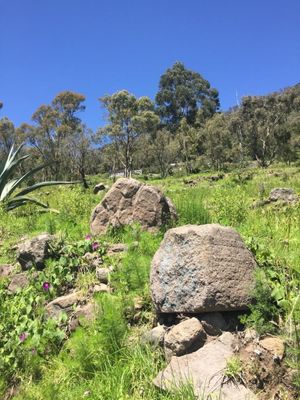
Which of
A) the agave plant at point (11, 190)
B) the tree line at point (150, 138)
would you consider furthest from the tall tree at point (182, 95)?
the agave plant at point (11, 190)

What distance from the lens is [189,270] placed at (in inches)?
136

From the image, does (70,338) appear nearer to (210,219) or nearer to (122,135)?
(210,219)

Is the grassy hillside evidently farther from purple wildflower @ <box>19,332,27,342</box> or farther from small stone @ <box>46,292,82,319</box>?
small stone @ <box>46,292,82,319</box>

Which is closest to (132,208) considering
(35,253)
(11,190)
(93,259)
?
(93,259)

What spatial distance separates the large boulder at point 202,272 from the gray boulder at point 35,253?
1.71 m

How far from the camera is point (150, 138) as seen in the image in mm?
46500


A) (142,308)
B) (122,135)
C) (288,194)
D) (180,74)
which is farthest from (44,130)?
(142,308)

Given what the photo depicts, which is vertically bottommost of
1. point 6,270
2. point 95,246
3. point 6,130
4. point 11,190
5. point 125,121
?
point 6,270

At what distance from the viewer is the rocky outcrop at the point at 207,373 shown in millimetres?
2773

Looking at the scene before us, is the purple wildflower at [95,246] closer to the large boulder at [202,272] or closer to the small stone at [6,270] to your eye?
the small stone at [6,270]

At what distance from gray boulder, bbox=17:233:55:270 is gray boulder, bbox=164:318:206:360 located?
215 cm

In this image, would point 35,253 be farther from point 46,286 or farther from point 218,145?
point 218,145

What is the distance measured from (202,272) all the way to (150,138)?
4364 centimetres

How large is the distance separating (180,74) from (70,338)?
71348 millimetres
